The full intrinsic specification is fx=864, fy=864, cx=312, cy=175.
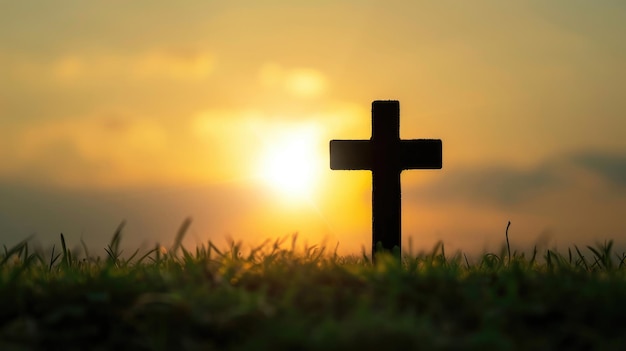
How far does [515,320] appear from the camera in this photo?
494cm

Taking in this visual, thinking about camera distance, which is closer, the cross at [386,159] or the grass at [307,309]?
the grass at [307,309]

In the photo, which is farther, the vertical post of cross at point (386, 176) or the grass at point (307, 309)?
the vertical post of cross at point (386, 176)

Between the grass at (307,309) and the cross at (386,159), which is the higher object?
the cross at (386,159)

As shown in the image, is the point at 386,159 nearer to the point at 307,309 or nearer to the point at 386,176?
the point at 386,176

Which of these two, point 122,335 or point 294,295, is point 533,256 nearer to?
point 294,295

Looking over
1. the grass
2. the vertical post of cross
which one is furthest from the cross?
the grass

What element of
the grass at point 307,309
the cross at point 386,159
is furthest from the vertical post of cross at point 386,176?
the grass at point 307,309

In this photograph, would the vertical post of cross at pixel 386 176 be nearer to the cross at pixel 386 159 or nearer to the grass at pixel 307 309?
the cross at pixel 386 159

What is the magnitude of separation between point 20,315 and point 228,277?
131 cm

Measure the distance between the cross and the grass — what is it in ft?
13.8

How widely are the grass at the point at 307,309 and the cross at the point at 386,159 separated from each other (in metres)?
4.20

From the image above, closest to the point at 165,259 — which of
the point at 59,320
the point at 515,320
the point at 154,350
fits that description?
the point at 59,320

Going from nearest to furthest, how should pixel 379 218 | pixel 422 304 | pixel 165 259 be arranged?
pixel 422 304 → pixel 165 259 → pixel 379 218

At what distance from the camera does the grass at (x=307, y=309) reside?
172 inches
